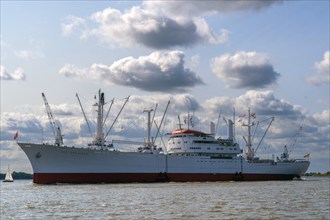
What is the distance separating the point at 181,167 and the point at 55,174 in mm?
31919

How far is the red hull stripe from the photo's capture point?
335 feet

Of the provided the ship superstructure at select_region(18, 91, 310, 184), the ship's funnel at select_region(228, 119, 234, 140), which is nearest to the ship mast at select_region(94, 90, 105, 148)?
the ship superstructure at select_region(18, 91, 310, 184)

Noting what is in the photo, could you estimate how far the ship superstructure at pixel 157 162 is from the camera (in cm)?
10262

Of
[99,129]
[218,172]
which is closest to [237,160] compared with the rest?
[218,172]

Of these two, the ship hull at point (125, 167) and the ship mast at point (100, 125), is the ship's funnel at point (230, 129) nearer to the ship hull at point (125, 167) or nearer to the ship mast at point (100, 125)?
the ship hull at point (125, 167)

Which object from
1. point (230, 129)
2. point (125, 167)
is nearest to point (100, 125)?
point (125, 167)

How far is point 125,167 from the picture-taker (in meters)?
111

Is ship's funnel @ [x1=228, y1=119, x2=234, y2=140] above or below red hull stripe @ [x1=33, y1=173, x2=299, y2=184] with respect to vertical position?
above

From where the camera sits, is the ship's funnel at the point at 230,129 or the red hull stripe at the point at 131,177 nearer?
the red hull stripe at the point at 131,177

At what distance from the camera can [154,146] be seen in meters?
121

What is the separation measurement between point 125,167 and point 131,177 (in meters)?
2.57

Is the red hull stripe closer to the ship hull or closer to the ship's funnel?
the ship hull

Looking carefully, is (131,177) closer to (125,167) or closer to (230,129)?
(125,167)

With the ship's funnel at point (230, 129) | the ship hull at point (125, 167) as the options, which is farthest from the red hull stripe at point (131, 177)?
the ship's funnel at point (230, 129)
